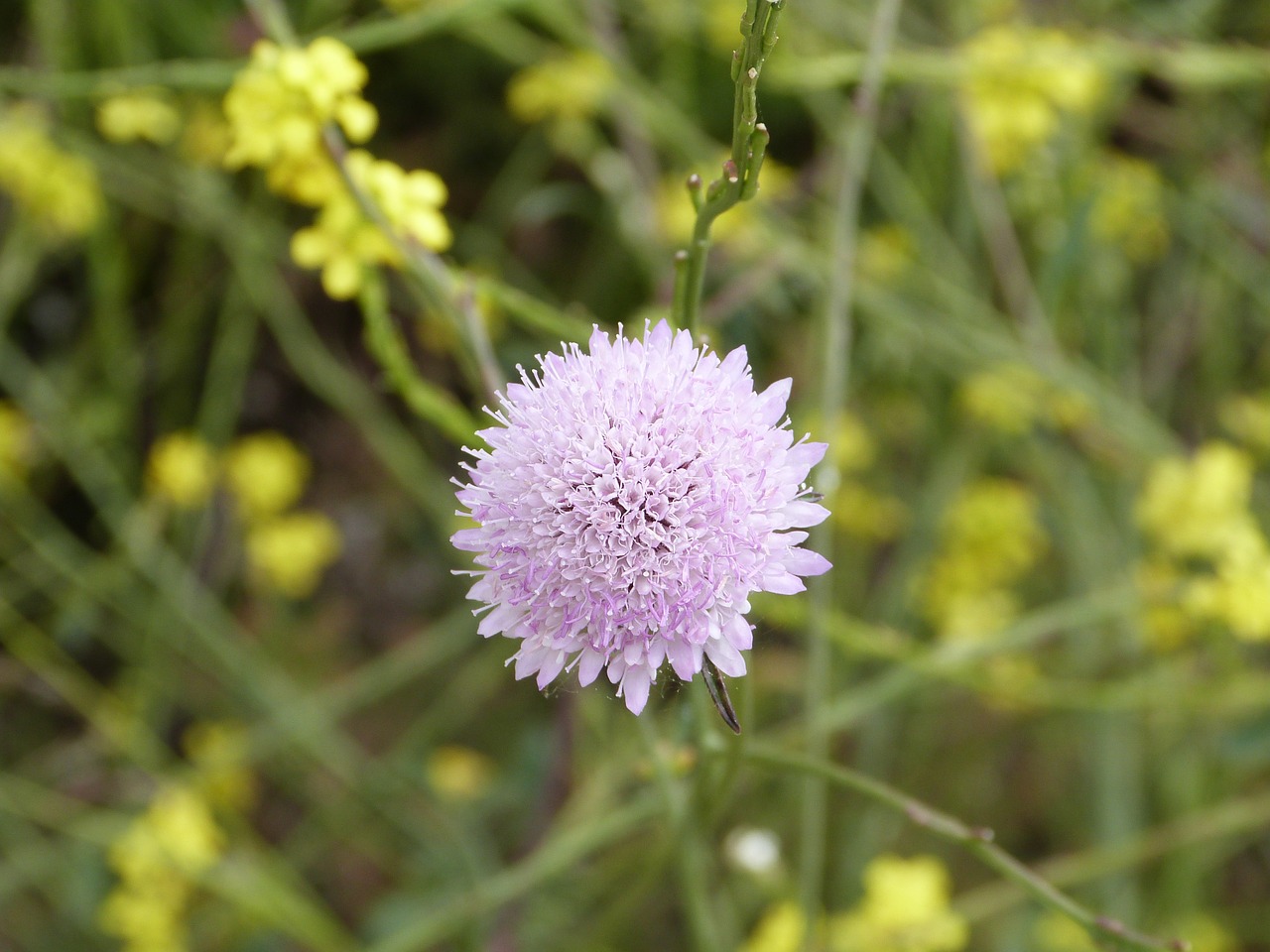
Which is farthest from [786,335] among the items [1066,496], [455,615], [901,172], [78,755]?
[78,755]

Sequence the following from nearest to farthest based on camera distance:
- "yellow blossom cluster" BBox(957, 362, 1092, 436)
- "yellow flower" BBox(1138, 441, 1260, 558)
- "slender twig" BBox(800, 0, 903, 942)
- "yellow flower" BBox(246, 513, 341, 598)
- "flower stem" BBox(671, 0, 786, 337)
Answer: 1. "flower stem" BBox(671, 0, 786, 337)
2. "slender twig" BBox(800, 0, 903, 942)
3. "yellow flower" BBox(1138, 441, 1260, 558)
4. "yellow blossom cluster" BBox(957, 362, 1092, 436)
5. "yellow flower" BBox(246, 513, 341, 598)

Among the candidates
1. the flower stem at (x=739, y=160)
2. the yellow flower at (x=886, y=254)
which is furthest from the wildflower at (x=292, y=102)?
the yellow flower at (x=886, y=254)

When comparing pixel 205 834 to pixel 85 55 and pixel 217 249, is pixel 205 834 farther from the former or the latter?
pixel 85 55

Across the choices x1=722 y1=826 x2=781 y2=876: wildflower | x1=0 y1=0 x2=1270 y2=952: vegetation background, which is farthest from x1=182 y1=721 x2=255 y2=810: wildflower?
x1=722 y1=826 x2=781 y2=876: wildflower

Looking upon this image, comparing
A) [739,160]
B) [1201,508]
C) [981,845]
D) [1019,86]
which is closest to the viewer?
[739,160]

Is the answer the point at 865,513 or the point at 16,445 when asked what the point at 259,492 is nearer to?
the point at 16,445

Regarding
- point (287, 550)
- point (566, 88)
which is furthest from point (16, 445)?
point (566, 88)

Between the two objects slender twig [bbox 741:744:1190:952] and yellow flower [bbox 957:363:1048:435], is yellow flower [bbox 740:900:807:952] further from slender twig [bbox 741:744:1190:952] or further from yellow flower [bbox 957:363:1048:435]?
yellow flower [bbox 957:363:1048:435]
